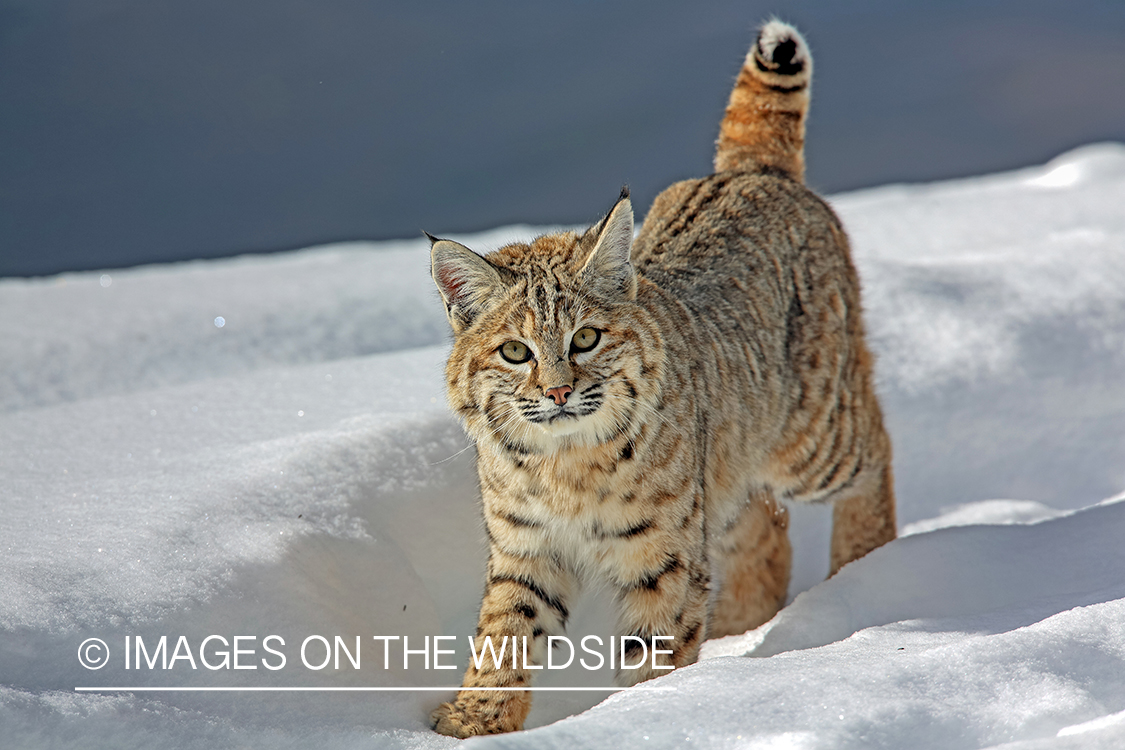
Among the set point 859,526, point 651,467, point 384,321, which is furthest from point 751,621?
point 384,321

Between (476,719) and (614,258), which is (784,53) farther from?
(476,719)

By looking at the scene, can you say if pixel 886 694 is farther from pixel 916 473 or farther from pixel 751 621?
pixel 916 473

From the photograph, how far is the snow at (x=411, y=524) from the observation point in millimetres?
2025

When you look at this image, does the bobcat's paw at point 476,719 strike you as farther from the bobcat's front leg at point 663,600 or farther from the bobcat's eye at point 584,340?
the bobcat's eye at point 584,340

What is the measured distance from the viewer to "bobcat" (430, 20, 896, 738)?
2.34 metres

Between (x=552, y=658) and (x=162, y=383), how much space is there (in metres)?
2.25

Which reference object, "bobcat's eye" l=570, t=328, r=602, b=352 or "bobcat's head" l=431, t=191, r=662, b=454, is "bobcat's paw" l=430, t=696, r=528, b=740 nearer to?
"bobcat's head" l=431, t=191, r=662, b=454

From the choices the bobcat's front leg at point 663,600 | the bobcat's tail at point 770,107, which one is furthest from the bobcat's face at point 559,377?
the bobcat's tail at point 770,107

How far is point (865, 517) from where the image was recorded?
348cm

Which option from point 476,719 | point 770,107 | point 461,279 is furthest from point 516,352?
point 770,107

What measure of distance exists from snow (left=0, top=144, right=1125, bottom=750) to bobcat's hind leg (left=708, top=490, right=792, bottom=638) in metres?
0.31

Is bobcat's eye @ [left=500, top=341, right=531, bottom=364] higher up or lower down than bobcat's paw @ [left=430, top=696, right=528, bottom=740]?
higher up

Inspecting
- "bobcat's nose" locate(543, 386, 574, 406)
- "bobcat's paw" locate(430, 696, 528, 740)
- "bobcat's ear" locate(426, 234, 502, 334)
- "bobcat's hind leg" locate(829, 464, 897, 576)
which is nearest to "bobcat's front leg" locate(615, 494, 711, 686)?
"bobcat's paw" locate(430, 696, 528, 740)

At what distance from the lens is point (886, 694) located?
6.54 feet
